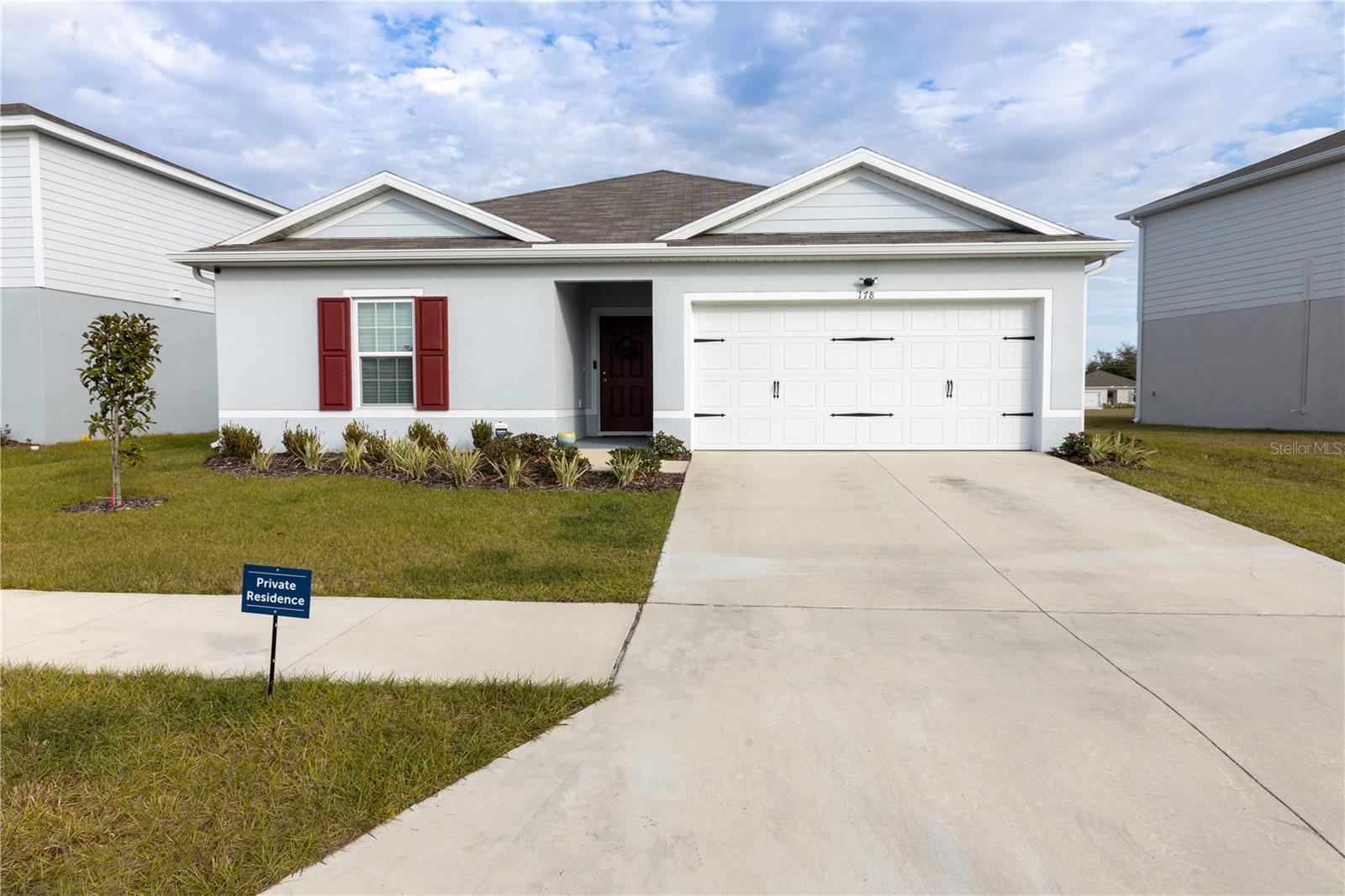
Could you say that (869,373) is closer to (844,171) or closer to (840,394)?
(840,394)

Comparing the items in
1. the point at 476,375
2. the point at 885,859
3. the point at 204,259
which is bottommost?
the point at 885,859

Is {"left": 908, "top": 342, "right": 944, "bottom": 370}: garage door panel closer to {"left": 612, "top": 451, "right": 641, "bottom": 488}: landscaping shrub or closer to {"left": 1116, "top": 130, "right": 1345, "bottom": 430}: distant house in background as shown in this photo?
{"left": 612, "top": 451, "right": 641, "bottom": 488}: landscaping shrub

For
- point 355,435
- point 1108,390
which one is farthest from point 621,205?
point 1108,390

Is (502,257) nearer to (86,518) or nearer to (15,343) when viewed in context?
(86,518)

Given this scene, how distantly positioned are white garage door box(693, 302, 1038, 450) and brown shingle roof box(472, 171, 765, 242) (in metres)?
2.38

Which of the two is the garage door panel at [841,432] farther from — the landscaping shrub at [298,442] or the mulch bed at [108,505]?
the mulch bed at [108,505]

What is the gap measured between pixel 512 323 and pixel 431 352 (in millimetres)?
1354

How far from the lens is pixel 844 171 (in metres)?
12.3

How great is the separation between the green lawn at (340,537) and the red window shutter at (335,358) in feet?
7.43

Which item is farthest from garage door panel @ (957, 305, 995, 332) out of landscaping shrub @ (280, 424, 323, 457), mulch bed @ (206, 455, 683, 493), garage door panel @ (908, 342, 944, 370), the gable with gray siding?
the gable with gray siding

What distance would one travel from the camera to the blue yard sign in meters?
3.57

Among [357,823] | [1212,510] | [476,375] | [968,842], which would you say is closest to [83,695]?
[357,823]

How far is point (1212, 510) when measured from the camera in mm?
8273

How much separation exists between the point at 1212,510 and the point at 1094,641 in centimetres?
502
